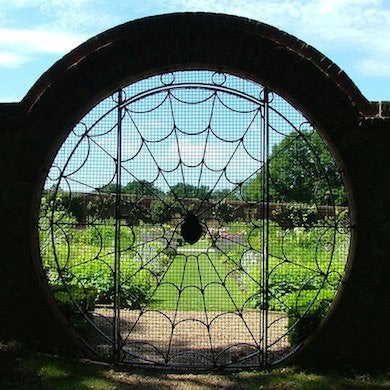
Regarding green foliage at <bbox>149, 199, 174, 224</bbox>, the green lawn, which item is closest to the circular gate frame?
green foliage at <bbox>149, 199, 174, 224</bbox>

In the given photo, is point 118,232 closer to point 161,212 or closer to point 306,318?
point 161,212

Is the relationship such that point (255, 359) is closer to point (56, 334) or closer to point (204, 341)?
point (204, 341)

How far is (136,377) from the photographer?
455 cm

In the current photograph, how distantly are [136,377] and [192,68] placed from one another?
2.98 meters

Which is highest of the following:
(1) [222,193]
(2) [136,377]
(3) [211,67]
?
(3) [211,67]

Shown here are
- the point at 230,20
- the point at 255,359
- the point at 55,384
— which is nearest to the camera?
the point at 55,384

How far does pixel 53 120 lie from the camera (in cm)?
475

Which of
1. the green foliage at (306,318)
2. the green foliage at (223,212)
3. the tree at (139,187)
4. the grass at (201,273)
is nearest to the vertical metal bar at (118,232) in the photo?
the tree at (139,187)

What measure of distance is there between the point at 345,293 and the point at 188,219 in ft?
5.43

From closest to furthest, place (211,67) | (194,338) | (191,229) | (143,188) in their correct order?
(211,67) < (191,229) < (143,188) < (194,338)

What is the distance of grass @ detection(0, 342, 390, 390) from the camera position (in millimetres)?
4223

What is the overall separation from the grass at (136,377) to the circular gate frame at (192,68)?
1.48 ft

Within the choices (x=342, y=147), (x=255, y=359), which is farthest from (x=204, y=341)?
(x=342, y=147)

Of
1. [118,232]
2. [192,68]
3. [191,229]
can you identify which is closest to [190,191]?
[191,229]
